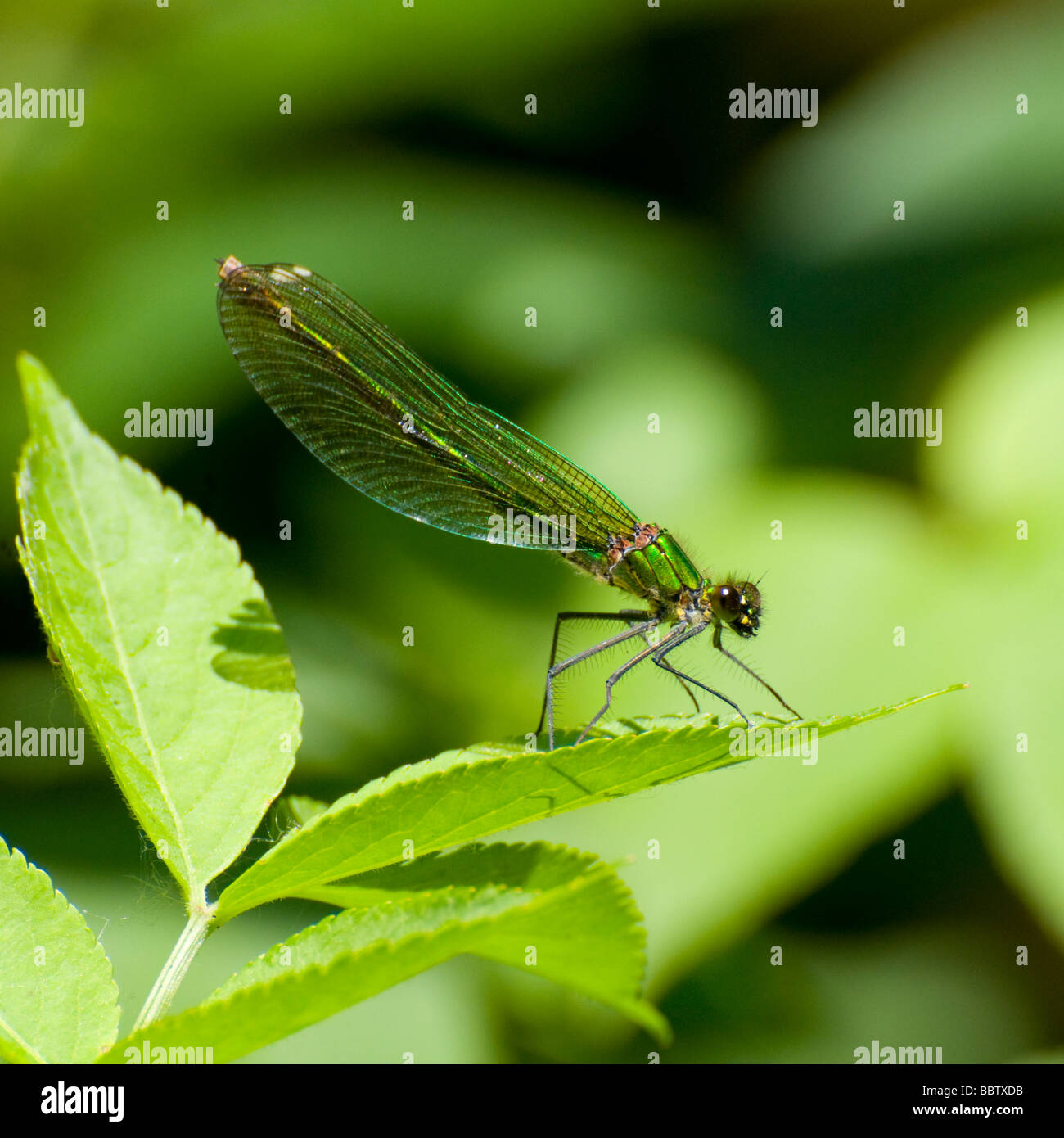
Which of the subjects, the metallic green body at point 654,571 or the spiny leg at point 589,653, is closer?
the spiny leg at point 589,653

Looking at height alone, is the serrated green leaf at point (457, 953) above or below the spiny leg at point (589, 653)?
below

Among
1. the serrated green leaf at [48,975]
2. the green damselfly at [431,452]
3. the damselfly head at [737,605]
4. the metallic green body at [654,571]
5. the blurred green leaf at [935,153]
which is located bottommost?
the serrated green leaf at [48,975]

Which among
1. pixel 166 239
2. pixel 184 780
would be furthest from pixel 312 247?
pixel 184 780

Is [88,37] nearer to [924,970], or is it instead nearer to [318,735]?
[318,735]

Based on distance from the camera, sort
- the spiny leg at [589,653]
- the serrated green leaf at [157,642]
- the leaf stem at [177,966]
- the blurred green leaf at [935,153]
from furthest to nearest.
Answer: the blurred green leaf at [935,153] → the spiny leg at [589,653] → the serrated green leaf at [157,642] → the leaf stem at [177,966]

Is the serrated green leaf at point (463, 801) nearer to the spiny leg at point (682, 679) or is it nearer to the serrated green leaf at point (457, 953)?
the serrated green leaf at point (457, 953)

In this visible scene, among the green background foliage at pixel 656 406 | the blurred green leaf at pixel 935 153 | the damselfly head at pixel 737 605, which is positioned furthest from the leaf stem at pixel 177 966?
the blurred green leaf at pixel 935 153
